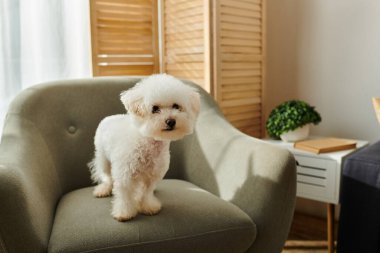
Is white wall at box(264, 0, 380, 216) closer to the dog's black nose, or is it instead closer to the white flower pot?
Answer: the white flower pot

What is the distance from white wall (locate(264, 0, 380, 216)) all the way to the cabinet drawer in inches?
20.4

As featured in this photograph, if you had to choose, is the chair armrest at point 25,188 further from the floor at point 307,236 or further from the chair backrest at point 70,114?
the floor at point 307,236

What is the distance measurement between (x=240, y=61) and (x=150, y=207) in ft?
4.07

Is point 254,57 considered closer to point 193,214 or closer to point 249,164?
point 249,164

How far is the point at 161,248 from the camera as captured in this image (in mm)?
1106

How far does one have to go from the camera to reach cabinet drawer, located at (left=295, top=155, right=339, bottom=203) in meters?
1.79

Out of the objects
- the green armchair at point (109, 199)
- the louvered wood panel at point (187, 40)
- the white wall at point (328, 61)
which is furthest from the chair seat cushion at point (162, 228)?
the white wall at point (328, 61)

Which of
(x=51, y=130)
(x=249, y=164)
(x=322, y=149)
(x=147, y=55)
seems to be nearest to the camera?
(x=249, y=164)

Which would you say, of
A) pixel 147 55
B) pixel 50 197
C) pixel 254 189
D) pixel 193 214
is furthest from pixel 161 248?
pixel 147 55

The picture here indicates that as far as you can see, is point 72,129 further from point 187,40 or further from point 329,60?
point 329,60

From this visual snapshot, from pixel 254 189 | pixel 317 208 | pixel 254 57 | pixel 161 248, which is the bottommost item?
pixel 317 208

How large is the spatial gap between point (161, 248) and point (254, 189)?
378 mm

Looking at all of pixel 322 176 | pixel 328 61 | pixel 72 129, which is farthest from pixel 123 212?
pixel 328 61

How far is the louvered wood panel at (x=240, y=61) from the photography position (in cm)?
206
